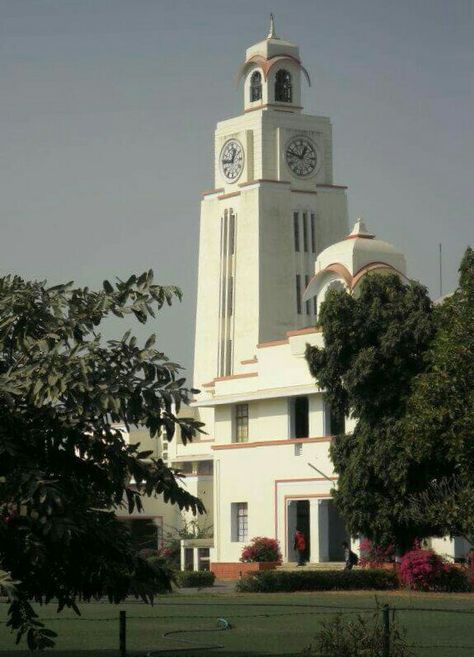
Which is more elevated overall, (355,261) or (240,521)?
(355,261)

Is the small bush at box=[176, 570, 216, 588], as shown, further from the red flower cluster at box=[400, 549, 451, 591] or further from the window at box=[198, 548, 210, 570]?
the window at box=[198, 548, 210, 570]

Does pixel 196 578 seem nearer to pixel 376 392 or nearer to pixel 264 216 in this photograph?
pixel 376 392

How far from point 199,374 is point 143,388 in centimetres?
6683

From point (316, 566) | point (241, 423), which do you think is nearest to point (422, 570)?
point (316, 566)

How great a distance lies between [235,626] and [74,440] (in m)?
12.3

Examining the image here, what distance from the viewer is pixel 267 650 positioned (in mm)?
22672

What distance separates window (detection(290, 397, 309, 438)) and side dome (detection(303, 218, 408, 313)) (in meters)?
3.45

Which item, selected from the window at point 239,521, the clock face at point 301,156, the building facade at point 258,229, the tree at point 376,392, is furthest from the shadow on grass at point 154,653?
the clock face at point 301,156

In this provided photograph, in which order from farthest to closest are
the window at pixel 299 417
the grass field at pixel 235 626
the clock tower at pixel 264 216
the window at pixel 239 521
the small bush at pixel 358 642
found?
the clock tower at pixel 264 216
the window at pixel 239 521
the window at pixel 299 417
the grass field at pixel 235 626
the small bush at pixel 358 642

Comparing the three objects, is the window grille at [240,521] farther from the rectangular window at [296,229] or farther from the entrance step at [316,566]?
the rectangular window at [296,229]

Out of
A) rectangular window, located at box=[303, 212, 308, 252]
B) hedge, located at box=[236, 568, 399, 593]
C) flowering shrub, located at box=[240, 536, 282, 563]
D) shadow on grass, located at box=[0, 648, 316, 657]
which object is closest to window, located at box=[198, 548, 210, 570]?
flowering shrub, located at box=[240, 536, 282, 563]

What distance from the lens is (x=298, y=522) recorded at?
53094 millimetres

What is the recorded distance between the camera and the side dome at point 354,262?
174 feet

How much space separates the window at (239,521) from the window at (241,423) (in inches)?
91.3
